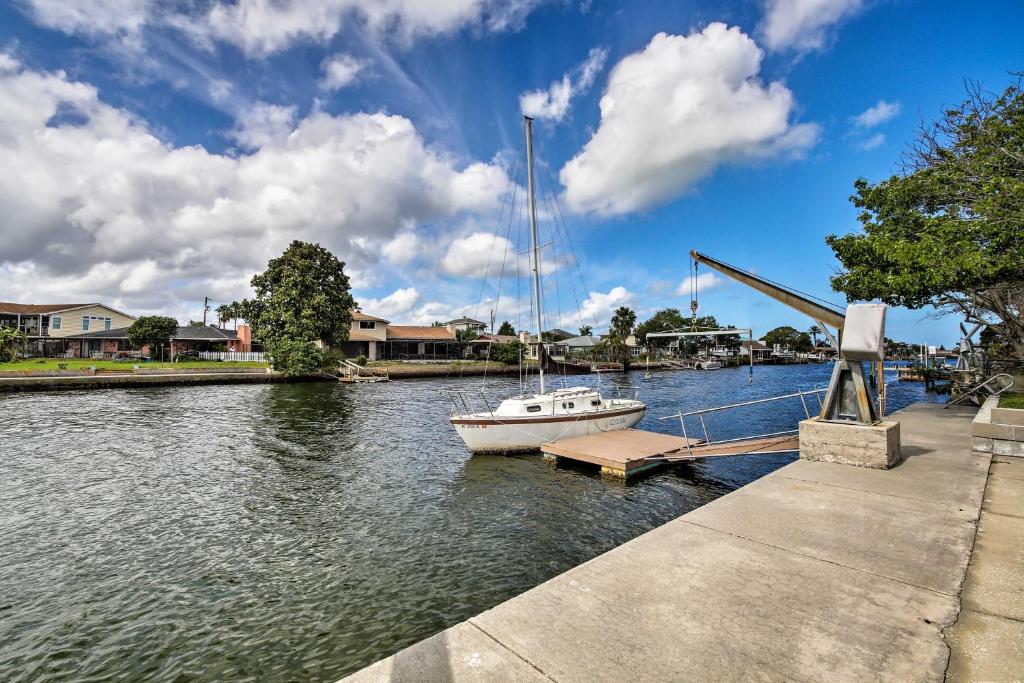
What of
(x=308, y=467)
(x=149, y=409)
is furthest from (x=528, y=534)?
(x=149, y=409)

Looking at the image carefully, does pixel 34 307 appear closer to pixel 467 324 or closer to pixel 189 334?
pixel 189 334

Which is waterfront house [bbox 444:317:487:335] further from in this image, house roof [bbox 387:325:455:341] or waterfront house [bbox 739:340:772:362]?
waterfront house [bbox 739:340:772:362]

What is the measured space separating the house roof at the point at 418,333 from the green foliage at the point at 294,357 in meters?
22.6

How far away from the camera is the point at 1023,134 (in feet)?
51.9

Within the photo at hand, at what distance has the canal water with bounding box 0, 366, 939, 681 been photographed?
6812 millimetres

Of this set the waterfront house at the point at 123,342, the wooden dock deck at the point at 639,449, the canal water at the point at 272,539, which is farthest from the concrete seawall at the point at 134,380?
the wooden dock deck at the point at 639,449

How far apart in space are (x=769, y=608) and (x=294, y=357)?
51.6 m

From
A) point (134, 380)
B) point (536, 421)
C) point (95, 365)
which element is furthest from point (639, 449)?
point (95, 365)

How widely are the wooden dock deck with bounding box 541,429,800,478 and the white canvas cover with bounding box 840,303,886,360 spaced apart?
4.12 m

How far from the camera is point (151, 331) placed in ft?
193

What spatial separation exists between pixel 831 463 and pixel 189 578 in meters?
12.2

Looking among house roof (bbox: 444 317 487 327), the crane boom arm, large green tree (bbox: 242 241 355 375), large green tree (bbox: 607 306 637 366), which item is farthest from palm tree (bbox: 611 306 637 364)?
the crane boom arm

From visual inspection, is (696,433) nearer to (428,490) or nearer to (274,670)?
(428,490)

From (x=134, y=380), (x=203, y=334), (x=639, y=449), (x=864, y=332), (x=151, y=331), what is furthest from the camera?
(x=203, y=334)
